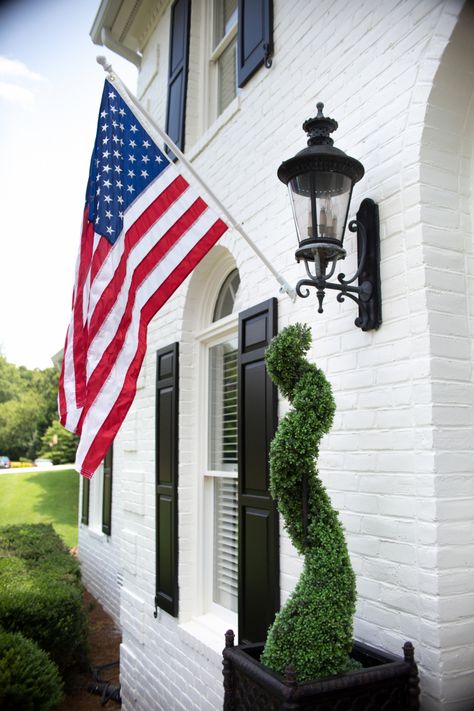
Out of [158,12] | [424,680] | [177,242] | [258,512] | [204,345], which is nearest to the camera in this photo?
[424,680]

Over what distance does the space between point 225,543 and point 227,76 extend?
3.70 m

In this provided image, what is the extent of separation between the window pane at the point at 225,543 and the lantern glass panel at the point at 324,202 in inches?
87.4

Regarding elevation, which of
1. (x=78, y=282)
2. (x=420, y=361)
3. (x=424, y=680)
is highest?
(x=78, y=282)

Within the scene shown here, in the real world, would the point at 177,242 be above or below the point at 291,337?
above

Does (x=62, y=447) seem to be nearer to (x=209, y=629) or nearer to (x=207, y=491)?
(x=207, y=491)

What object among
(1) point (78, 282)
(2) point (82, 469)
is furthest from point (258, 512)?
(1) point (78, 282)

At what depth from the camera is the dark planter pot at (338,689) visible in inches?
75.2

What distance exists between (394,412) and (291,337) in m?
0.54

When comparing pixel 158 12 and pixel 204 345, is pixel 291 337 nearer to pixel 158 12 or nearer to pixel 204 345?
pixel 204 345

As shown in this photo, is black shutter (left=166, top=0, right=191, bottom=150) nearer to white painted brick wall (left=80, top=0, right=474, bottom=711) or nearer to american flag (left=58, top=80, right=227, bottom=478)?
white painted brick wall (left=80, top=0, right=474, bottom=711)

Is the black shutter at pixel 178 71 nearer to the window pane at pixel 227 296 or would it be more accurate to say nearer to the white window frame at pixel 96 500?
the window pane at pixel 227 296

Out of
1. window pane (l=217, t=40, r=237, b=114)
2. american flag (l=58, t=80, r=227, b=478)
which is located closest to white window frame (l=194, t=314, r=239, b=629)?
american flag (l=58, t=80, r=227, b=478)

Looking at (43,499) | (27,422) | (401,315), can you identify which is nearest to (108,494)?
(401,315)

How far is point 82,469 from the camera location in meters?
3.32
